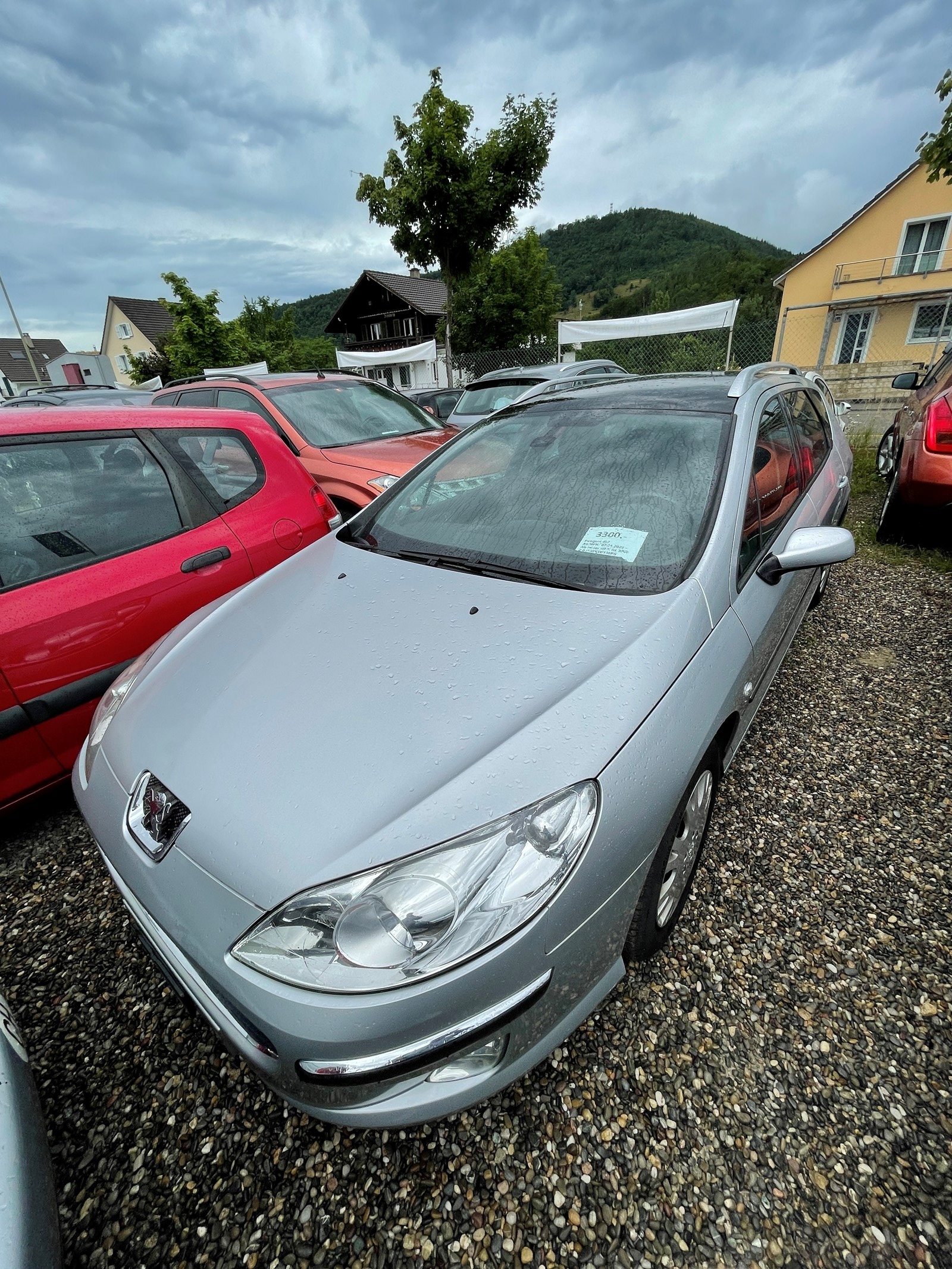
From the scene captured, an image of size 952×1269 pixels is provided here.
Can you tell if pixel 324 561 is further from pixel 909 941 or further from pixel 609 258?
pixel 609 258

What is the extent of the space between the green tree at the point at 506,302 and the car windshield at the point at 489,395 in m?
21.3

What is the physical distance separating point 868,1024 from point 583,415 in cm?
218

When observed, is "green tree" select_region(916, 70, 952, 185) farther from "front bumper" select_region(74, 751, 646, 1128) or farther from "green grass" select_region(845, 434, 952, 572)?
"front bumper" select_region(74, 751, 646, 1128)

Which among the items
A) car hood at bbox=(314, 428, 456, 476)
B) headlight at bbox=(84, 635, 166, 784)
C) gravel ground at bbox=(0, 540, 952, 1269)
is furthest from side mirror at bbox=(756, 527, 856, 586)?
car hood at bbox=(314, 428, 456, 476)

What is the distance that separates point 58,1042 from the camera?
60.6 inches

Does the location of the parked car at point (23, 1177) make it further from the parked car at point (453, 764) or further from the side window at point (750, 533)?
the side window at point (750, 533)

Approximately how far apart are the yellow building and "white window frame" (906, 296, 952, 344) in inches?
0.8

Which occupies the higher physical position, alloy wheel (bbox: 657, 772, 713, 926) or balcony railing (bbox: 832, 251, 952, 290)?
balcony railing (bbox: 832, 251, 952, 290)

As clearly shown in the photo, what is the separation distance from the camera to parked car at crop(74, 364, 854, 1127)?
1040mm

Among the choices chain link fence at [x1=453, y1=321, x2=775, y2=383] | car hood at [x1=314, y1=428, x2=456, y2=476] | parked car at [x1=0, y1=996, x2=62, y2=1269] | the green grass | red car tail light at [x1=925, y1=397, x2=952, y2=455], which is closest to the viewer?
parked car at [x1=0, y1=996, x2=62, y2=1269]

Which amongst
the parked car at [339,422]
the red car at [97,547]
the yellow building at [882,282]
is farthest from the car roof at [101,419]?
the yellow building at [882,282]

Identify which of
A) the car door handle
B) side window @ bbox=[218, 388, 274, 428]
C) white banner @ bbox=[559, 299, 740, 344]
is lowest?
the car door handle

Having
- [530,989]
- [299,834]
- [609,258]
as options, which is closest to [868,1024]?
[530,989]

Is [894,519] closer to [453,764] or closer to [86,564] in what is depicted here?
[453,764]
